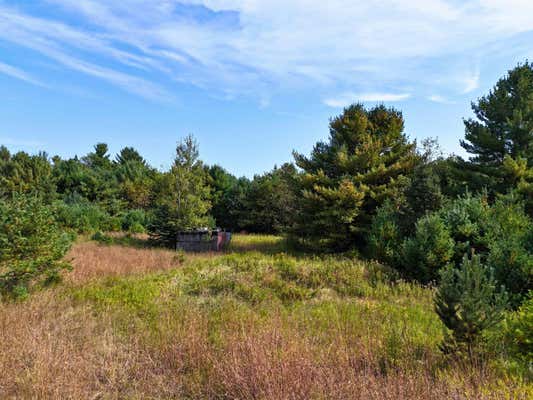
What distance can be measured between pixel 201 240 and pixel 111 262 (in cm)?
466

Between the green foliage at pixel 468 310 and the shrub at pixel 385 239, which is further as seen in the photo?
the shrub at pixel 385 239

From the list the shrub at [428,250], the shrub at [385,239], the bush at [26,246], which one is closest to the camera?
the bush at [26,246]

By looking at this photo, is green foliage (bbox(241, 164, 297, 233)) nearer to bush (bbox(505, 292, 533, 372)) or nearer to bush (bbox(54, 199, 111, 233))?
bush (bbox(54, 199, 111, 233))

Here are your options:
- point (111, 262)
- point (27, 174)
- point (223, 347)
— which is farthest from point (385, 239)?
point (27, 174)

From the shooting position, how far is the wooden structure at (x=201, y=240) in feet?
45.4

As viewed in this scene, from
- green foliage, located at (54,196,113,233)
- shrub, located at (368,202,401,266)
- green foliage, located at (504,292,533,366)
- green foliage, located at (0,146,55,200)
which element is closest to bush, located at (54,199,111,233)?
green foliage, located at (54,196,113,233)

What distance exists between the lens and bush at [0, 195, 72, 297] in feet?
19.9

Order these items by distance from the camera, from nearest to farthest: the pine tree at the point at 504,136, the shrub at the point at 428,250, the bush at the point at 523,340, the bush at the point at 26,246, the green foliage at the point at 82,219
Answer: the bush at the point at 523,340
the bush at the point at 26,246
the shrub at the point at 428,250
the pine tree at the point at 504,136
the green foliage at the point at 82,219

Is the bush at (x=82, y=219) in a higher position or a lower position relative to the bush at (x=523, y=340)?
higher

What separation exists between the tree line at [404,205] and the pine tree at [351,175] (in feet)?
0.16

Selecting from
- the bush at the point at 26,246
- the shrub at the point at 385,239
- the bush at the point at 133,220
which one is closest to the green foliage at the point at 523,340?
the shrub at the point at 385,239

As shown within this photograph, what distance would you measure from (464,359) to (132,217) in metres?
21.9

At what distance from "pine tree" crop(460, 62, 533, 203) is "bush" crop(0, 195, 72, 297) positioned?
51.6 feet

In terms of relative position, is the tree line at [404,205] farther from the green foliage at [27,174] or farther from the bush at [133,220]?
the green foliage at [27,174]
